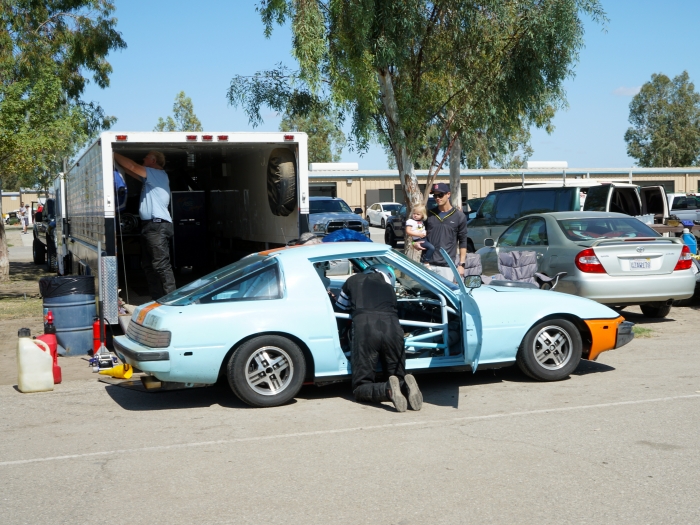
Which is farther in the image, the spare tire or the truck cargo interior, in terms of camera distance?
the truck cargo interior

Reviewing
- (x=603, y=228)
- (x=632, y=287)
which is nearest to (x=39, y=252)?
(x=603, y=228)

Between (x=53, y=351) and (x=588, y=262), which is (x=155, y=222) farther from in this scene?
(x=588, y=262)

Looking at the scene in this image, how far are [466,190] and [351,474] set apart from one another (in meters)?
45.3

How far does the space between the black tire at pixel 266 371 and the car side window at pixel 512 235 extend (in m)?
6.53

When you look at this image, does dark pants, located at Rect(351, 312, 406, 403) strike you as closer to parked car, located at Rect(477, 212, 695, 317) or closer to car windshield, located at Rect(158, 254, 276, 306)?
car windshield, located at Rect(158, 254, 276, 306)

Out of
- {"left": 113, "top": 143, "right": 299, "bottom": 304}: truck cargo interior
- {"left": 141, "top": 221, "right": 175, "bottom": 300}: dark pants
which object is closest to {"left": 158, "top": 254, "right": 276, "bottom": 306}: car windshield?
{"left": 141, "top": 221, "right": 175, "bottom": 300}: dark pants

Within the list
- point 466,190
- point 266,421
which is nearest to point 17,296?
point 266,421

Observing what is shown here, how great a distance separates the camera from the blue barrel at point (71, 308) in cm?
973

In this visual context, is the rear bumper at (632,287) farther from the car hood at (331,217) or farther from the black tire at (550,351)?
the car hood at (331,217)

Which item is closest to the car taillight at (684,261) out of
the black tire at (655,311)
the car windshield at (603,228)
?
the car windshield at (603,228)

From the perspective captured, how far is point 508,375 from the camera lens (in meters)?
8.16

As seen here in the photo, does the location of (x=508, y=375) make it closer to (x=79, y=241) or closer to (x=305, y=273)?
(x=305, y=273)

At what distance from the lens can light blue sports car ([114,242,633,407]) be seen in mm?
6832

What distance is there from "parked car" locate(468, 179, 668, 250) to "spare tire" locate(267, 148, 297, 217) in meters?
7.02
